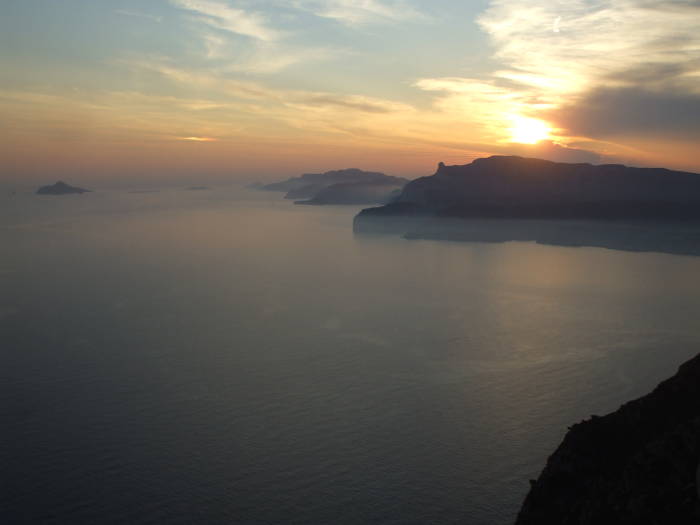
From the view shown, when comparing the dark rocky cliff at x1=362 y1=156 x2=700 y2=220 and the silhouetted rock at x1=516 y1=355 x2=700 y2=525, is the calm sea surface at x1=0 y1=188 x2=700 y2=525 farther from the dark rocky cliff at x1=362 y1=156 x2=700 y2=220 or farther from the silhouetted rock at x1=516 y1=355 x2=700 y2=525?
the dark rocky cliff at x1=362 y1=156 x2=700 y2=220

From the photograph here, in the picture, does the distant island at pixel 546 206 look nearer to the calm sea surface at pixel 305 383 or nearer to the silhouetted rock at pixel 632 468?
the calm sea surface at pixel 305 383

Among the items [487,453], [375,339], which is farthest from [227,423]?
[375,339]

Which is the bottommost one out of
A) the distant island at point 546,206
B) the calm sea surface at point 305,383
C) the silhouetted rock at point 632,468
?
the calm sea surface at point 305,383

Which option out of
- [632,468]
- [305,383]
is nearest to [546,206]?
[305,383]

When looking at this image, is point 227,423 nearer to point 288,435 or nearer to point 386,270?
point 288,435

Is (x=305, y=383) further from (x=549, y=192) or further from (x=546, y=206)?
(x=549, y=192)

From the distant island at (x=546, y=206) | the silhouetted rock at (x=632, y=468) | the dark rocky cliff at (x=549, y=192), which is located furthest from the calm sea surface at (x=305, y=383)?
the dark rocky cliff at (x=549, y=192)
